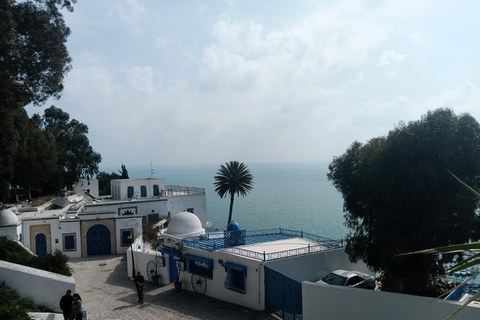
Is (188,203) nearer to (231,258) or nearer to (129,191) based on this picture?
(129,191)

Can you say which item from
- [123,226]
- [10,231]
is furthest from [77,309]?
[123,226]

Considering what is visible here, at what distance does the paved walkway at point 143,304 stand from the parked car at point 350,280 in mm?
3400

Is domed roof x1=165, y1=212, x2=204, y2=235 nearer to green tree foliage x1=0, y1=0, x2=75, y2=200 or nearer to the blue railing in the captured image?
the blue railing

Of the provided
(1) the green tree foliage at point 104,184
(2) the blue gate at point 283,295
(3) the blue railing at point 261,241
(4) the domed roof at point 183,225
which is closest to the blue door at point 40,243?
(4) the domed roof at point 183,225

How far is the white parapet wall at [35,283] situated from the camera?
51.4ft

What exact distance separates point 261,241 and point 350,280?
6.06 metres

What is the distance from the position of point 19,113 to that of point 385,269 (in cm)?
1948

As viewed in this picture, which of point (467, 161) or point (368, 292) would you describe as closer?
point (368, 292)

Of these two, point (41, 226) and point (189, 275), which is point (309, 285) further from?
point (41, 226)

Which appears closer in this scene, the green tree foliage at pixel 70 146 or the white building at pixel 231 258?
the white building at pixel 231 258

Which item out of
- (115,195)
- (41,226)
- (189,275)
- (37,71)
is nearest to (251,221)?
(115,195)

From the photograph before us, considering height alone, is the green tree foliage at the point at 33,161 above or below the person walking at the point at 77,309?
above

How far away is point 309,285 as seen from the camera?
1552 cm

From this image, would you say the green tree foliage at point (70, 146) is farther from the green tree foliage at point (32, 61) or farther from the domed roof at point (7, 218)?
the green tree foliage at point (32, 61)
